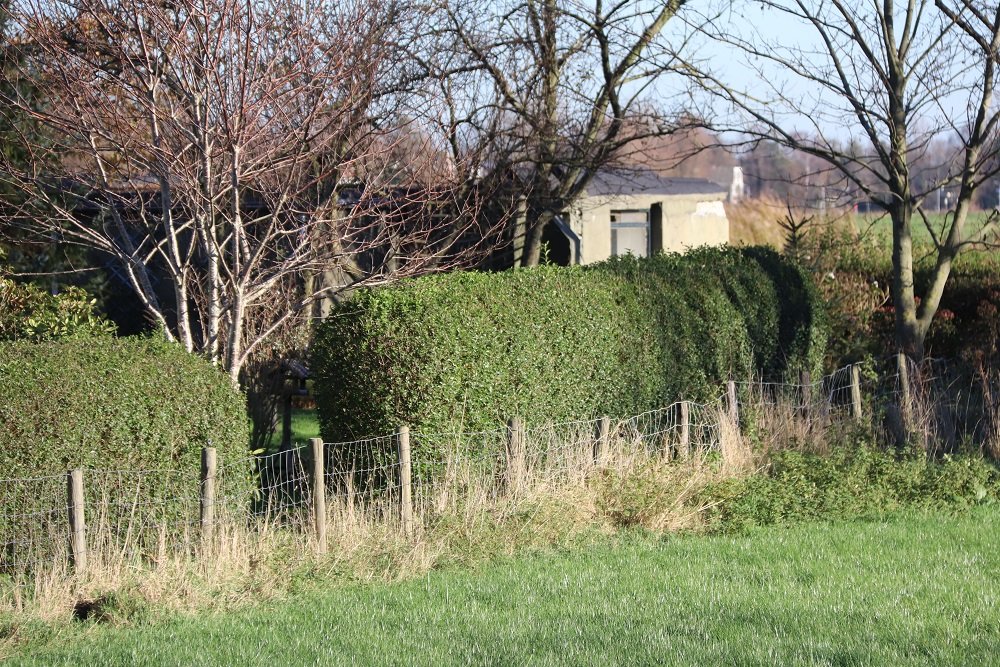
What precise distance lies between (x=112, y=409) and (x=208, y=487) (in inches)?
33.6

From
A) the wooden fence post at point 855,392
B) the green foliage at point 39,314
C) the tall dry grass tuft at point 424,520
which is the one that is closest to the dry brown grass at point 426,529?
the tall dry grass tuft at point 424,520

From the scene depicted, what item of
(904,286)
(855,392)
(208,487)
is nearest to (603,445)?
(208,487)

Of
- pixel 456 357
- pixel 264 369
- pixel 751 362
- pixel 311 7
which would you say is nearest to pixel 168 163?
pixel 311 7

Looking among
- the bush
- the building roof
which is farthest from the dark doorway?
the bush

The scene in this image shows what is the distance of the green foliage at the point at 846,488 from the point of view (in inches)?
343

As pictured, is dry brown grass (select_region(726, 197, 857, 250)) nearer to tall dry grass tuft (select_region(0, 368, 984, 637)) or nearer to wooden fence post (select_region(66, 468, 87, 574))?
tall dry grass tuft (select_region(0, 368, 984, 637))

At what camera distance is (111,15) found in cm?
777

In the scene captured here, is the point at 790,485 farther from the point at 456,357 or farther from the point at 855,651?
the point at 855,651

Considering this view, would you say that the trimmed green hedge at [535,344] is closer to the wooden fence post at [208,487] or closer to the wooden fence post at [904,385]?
the wooden fence post at [208,487]

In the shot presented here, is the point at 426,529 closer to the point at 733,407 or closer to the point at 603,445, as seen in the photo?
the point at 603,445

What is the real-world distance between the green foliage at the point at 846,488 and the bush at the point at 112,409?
407cm

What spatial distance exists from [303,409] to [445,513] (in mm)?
9546

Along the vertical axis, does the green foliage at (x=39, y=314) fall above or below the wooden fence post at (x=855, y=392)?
above

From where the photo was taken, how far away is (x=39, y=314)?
33.2ft
